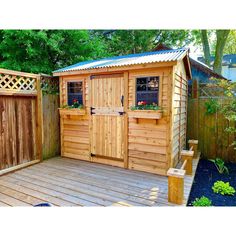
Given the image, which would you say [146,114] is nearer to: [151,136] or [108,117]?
[151,136]

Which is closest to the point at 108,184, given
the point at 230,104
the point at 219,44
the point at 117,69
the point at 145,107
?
the point at 145,107

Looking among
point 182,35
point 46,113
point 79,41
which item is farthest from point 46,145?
point 182,35

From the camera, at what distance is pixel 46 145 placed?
5.23m

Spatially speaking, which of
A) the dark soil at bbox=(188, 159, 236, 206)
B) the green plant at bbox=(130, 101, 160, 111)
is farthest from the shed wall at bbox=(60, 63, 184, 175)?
the dark soil at bbox=(188, 159, 236, 206)

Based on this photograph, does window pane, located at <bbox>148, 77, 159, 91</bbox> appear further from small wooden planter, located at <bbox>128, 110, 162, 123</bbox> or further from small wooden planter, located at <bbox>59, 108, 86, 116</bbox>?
small wooden planter, located at <bbox>59, 108, 86, 116</bbox>

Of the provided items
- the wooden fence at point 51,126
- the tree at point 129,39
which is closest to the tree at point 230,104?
the wooden fence at point 51,126

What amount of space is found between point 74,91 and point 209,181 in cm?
370

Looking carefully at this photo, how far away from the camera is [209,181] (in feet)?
13.5

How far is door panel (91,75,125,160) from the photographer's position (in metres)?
4.46

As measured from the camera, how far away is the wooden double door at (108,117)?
4426 mm

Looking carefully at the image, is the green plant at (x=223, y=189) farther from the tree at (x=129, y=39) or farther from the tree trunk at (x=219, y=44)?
the tree at (x=129, y=39)
